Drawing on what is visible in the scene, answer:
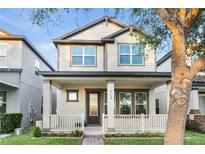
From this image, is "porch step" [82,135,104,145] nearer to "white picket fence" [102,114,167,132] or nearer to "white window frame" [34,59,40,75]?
"white picket fence" [102,114,167,132]

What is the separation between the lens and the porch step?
30.2 ft

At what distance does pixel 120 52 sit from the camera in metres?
13.5

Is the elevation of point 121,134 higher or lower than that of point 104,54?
lower

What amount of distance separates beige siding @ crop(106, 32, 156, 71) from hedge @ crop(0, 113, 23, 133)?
16.2 ft

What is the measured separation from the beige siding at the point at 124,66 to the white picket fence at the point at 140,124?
9.30 feet

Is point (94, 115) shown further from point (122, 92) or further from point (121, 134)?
point (121, 134)

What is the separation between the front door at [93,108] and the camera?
14.2 metres

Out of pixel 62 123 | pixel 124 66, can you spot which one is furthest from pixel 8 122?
pixel 124 66

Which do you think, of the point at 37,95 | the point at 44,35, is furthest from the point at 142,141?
the point at 37,95

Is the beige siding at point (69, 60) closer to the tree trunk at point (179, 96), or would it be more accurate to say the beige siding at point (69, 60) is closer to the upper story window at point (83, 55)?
the upper story window at point (83, 55)

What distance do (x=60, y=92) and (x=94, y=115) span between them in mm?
2124

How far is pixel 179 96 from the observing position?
562 centimetres

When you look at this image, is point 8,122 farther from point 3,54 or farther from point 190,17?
point 190,17

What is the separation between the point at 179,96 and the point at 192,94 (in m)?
9.15
